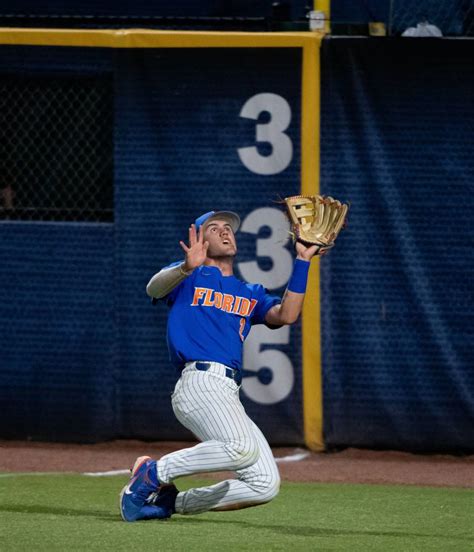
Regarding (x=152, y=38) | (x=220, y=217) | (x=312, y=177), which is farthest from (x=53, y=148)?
(x=220, y=217)

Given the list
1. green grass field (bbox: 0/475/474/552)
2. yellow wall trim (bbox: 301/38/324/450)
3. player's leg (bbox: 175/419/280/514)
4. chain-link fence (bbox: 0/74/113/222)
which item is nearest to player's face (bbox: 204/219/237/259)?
player's leg (bbox: 175/419/280/514)

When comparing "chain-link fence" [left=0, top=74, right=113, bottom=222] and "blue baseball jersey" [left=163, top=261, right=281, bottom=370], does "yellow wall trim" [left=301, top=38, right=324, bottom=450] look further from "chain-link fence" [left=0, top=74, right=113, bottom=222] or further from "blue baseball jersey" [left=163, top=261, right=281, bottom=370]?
"blue baseball jersey" [left=163, top=261, right=281, bottom=370]

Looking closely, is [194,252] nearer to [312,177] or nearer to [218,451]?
[218,451]

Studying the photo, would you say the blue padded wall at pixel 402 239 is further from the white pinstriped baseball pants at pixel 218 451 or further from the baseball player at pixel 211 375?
the white pinstriped baseball pants at pixel 218 451

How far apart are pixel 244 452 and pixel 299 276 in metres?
0.79

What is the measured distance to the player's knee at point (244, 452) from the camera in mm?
5371

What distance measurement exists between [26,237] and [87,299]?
22.5 inches

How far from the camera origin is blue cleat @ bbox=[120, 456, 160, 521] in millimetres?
5516

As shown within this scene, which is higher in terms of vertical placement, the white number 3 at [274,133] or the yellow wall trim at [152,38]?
the yellow wall trim at [152,38]

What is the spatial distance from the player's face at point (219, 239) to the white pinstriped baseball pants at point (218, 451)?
52cm

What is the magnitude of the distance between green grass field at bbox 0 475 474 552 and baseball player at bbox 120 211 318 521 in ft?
0.48

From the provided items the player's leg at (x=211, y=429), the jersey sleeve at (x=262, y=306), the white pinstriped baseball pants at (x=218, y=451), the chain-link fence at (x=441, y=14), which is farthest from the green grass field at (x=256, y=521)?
the chain-link fence at (x=441, y=14)

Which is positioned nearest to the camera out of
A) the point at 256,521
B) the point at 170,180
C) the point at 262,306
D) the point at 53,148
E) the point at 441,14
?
the point at 262,306

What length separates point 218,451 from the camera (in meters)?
5.38
